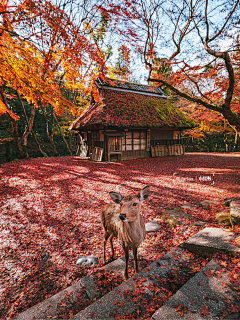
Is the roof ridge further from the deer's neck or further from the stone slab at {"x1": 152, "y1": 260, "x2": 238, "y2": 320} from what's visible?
the stone slab at {"x1": 152, "y1": 260, "x2": 238, "y2": 320}

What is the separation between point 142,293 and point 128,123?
41.8 ft

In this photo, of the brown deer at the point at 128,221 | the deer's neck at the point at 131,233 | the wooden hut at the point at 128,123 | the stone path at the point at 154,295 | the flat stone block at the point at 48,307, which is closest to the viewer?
the stone path at the point at 154,295

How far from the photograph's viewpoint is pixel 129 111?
14914 mm

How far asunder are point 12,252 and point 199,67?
356 inches

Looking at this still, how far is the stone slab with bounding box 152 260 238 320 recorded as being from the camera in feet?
5.28

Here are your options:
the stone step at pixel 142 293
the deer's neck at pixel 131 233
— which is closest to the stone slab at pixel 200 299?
the stone step at pixel 142 293

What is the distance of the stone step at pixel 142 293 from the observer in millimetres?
1763

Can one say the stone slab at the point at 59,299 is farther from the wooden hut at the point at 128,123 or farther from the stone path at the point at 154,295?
the wooden hut at the point at 128,123

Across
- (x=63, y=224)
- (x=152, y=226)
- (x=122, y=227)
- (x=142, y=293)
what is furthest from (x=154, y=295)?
(x=63, y=224)

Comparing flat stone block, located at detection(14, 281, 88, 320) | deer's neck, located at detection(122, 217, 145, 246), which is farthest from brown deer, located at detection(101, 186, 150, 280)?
flat stone block, located at detection(14, 281, 88, 320)

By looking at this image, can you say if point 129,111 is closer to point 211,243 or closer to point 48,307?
point 211,243

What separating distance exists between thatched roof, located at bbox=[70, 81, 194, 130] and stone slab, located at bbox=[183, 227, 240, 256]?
1093 centimetres

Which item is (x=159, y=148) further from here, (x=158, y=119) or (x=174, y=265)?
(x=174, y=265)

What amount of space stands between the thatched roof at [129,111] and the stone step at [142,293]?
1132cm
